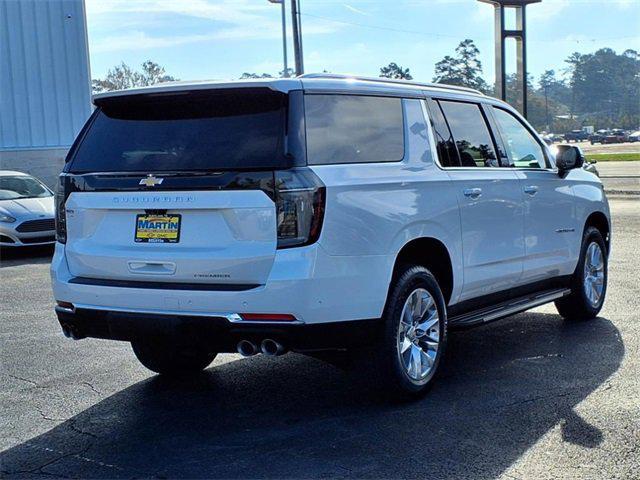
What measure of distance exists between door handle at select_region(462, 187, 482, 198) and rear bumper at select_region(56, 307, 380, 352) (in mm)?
1370

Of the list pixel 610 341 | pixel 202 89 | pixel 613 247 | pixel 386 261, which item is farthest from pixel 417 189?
pixel 613 247

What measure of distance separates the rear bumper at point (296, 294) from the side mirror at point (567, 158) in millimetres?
2846

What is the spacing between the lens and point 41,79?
977 inches

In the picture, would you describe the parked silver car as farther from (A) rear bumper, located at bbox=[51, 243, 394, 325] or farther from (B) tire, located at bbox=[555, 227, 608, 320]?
(A) rear bumper, located at bbox=[51, 243, 394, 325]

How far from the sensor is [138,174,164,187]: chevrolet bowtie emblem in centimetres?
476

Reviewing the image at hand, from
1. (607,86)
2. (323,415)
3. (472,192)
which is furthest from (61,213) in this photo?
(607,86)

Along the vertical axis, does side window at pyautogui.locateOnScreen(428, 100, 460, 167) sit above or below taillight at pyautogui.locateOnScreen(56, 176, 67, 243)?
above

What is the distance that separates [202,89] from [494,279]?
264 cm

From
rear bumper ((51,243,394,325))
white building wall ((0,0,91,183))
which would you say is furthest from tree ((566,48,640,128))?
rear bumper ((51,243,394,325))

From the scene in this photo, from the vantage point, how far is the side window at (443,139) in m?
5.73

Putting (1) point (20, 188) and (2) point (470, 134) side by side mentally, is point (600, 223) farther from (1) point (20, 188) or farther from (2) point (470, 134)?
(1) point (20, 188)

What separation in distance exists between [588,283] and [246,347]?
13.6ft

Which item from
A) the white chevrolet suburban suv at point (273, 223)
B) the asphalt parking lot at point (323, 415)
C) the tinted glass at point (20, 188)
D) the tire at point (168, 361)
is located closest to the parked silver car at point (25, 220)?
the tinted glass at point (20, 188)

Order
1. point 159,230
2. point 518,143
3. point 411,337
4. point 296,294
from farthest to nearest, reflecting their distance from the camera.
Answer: point 518,143, point 411,337, point 159,230, point 296,294
